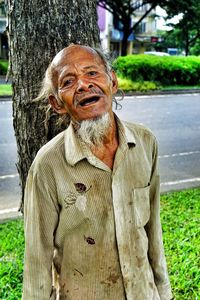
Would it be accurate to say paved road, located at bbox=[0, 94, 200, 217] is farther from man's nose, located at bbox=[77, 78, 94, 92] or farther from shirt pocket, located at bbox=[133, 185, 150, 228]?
man's nose, located at bbox=[77, 78, 94, 92]

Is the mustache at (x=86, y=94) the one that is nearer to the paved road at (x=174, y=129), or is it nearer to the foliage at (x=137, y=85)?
the paved road at (x=174, y=129)

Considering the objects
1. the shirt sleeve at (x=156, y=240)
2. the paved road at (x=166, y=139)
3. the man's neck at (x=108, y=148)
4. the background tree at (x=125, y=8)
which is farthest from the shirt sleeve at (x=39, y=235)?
the background tree at (x=125, y=8)

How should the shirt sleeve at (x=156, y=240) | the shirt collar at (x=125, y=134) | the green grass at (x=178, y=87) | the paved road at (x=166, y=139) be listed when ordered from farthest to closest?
the green grass at (x=178, y=87) < the paved road at (x=166, y=139) < the shirt sleeve at (x=156, y=240) < the shirt collar at (x=125, y=134)

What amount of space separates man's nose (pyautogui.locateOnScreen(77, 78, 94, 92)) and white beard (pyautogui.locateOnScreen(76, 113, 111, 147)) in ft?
0.37

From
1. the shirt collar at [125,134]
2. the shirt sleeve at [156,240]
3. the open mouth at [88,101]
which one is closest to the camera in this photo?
the open mouth at [88,101]

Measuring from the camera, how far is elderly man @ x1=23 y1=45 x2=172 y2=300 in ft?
5.13

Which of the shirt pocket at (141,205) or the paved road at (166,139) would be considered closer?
the shirt pocket at (141,205)

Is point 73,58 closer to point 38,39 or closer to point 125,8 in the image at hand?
point 38,39

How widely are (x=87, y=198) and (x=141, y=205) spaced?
231 millimetres

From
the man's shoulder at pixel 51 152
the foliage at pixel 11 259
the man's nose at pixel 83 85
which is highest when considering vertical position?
the man's nose at pixel 83 85

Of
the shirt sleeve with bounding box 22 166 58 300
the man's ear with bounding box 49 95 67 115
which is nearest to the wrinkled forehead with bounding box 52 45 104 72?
the man's ear with bounding box 49 95 67 115

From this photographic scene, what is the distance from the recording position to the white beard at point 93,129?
61.1 inches

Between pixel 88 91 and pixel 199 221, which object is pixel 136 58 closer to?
pixel 199 221

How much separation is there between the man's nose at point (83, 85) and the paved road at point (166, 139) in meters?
3.64
